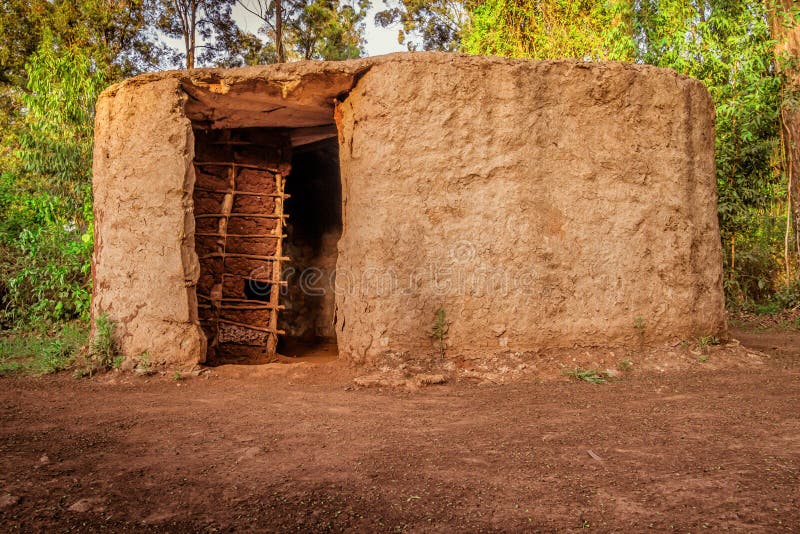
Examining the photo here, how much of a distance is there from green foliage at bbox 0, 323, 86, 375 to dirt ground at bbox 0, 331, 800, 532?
0.65 metres

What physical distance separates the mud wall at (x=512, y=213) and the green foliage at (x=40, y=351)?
2.39 meters

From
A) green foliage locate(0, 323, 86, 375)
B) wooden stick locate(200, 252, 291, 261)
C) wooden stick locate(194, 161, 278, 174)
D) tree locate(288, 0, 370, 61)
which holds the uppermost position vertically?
tree locate(288, 0, 370, 61)

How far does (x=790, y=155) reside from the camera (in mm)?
6832

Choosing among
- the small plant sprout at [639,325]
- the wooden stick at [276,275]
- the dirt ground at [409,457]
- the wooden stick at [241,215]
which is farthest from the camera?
the wooden stick at [276,275]

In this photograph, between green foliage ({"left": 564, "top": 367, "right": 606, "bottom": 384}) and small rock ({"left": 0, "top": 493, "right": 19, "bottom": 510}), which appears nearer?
small rock ({"left": 0, "top": 493, "right": 19, "bottom": 510})

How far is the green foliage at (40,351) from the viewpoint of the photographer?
4.46 metres

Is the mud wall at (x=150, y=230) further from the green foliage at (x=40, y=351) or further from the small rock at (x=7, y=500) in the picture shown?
the small rock at (x=7, y=500)

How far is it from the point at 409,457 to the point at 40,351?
4347 millimetres

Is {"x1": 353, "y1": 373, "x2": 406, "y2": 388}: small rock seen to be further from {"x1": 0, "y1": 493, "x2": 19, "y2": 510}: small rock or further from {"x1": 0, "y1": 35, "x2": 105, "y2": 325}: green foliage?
{"x1": 0, "y1": 35, "x2": 105, "y2": 325}: green foliage

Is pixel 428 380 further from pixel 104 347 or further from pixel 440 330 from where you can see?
pixel 104 347

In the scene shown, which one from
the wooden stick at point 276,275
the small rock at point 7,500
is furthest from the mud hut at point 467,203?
the small rock at point 7,500

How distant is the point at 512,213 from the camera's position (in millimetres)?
4090

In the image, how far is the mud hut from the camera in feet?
13.3

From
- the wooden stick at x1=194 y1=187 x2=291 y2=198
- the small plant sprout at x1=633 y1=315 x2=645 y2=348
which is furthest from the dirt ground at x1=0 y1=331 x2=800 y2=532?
the wooden stick at x1=194 y1=187 x2=291 y2=198
